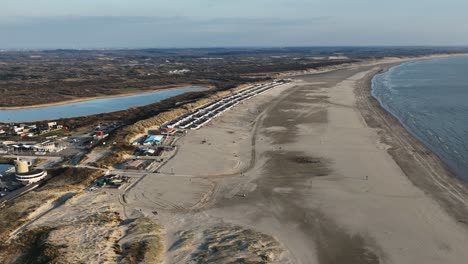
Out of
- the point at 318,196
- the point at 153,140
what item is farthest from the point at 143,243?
the point at 153,140

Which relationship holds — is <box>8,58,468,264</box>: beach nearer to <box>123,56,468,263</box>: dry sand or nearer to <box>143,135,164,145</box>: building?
<box>123,56,468,263</box>: dry sand

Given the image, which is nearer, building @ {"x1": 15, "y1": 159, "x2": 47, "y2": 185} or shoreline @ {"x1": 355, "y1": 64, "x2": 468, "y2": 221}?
shoreline @ {"x1": 355, "y1": 64, "x2": 468, "y2": 221}

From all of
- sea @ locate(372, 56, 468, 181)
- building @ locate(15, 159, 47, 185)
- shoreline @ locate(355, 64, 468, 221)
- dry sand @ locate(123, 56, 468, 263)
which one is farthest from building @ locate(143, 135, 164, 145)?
sea @ locate(372, 56, 468, 181)

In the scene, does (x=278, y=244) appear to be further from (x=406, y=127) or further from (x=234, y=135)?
(x=406, y=127)

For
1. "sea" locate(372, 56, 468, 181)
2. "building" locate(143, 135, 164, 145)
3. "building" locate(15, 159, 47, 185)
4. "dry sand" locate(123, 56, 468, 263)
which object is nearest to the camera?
"dry sand" locate(123, 56, 468, 263)

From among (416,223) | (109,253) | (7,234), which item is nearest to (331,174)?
(416,223)
